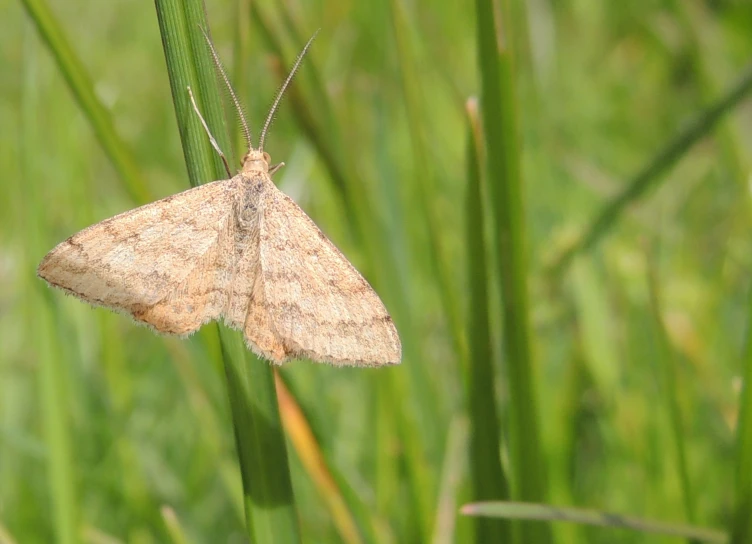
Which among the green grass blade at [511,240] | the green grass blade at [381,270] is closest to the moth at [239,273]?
the green grass blade at [381,270]

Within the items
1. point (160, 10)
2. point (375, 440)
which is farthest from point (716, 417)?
point (160, 10)

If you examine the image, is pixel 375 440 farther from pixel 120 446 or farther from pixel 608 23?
pixel 608 23

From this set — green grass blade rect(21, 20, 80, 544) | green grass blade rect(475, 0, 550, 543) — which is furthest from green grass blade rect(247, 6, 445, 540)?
green grass blade rect(21, 20, 80, 544)

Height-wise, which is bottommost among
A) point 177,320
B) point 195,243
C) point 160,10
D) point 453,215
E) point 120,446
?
point 120,446

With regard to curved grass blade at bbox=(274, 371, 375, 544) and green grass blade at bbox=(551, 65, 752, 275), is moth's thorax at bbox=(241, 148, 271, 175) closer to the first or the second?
curved grass blade at bbox=(274, 371, 375, 544)

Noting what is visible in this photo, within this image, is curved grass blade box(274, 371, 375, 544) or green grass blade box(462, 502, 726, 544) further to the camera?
curved grass blade box(274, 371, 375, 544)
